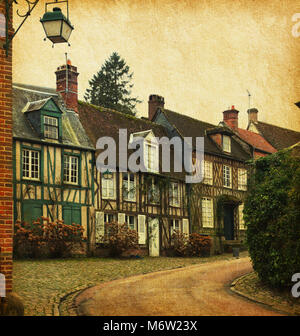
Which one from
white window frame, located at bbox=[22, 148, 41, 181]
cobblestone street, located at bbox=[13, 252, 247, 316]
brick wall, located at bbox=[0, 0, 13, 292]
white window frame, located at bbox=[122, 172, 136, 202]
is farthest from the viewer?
white window frame, located at bbox=[122, 172, 136, 202]

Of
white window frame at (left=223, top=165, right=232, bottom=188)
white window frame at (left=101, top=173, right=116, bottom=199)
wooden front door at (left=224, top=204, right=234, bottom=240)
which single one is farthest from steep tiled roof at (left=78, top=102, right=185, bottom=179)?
wooden front door at (left=224, top=204, right=234, bottom=240)

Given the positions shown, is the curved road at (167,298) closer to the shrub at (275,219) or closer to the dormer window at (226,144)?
the shrub at (275,219)

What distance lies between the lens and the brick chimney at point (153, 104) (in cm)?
2154

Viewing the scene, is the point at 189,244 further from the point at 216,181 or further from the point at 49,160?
the point at 49,160

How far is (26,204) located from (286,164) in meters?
7.52

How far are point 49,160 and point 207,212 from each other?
301 inches

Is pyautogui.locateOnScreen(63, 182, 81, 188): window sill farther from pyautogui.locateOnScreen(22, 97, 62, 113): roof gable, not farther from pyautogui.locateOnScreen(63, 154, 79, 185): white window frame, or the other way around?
pyautogui.locateOnScreen(22, 97, 62, 113): roof gable

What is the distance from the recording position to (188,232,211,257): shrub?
17.5 meters

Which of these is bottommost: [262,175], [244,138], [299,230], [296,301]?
[296,301]

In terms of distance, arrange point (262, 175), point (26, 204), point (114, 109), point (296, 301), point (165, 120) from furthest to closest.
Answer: point (165, 120), point (114, 109), point (26, 204), point (262, 175), point (296, 301)

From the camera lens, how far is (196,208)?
63.8 feet

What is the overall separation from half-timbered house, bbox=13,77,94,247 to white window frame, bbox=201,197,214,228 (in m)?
5.79
